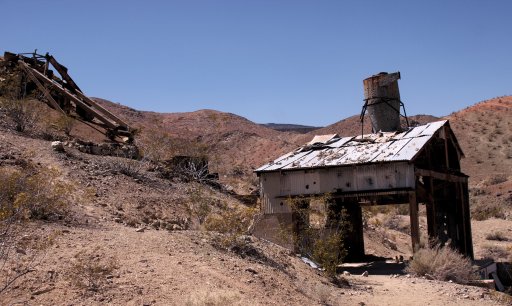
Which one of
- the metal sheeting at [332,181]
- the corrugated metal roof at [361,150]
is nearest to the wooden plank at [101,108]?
the corrugated metal roof at [361,150]

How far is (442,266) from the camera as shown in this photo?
15516 millimetres

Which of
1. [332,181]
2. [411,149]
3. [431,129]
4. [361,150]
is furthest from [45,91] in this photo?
[431,129]

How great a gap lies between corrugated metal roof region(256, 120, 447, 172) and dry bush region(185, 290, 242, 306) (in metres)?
9.44

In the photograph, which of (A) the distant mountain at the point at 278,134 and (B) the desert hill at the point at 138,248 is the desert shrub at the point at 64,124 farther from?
(A) the distant mountain at the point at 278,134

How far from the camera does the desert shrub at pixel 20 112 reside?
21875 millimetres

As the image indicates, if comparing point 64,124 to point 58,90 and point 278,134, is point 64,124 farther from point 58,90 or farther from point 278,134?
point 278,134

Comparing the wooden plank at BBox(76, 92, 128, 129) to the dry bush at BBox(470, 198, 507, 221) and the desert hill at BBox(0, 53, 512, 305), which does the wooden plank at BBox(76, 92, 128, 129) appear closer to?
the desert hill at BBox(0, 53, 512, 305)

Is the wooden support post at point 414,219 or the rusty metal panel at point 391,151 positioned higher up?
the rusty metal panel at point 391,151

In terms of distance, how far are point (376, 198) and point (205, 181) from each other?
7799 mm

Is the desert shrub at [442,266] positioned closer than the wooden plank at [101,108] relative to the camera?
Yes

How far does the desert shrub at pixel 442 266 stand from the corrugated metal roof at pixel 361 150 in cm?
285

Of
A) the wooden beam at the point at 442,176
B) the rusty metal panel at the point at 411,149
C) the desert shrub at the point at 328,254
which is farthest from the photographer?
the wooden beam at the point at 442,176

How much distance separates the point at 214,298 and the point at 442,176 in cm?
1374

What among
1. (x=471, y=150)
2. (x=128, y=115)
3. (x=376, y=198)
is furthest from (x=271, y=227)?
(x=128, y=115)
